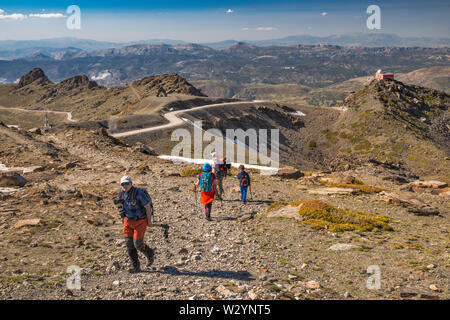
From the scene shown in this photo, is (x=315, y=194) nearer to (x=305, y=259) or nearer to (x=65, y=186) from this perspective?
(x=305, y=259)

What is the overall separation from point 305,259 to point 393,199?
1161 centimetres

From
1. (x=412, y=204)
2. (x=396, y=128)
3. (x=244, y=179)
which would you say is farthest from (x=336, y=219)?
(x=396, y=128)

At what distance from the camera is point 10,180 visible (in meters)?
20.2

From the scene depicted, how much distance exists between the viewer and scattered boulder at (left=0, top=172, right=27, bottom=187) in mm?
19906

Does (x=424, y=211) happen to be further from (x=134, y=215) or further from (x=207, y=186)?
(x=134, y=215)

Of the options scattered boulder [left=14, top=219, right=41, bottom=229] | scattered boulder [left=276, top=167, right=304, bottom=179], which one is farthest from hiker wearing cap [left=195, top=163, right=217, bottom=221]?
scattered boulder [left=276, top=167, right=304, bottom=179]

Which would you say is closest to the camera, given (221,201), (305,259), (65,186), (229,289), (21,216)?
(229,289)

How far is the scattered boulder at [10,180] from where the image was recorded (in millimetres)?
19906

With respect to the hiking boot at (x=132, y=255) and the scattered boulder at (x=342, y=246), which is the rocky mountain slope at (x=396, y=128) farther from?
the hiking boot at (x=132, y=255)

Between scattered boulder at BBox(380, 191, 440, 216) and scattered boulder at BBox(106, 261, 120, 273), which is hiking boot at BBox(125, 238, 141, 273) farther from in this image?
scattered boulder at BBox(380, 191, 440, 216)

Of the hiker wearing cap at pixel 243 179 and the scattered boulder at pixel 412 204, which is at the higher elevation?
the hiker wearing cap at pixel 243 179

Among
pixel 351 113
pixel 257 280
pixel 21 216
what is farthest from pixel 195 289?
pixel 351 113

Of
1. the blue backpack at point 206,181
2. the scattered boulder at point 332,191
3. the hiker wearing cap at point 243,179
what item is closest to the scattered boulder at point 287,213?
the hiker wearing cap at point 243,179

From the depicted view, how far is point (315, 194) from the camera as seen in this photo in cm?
2270
